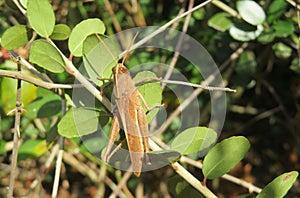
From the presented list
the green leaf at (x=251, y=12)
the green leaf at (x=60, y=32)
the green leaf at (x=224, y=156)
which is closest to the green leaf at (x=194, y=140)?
the green leaf at (x=224, y=156)

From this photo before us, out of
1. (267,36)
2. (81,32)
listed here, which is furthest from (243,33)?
(81,32)

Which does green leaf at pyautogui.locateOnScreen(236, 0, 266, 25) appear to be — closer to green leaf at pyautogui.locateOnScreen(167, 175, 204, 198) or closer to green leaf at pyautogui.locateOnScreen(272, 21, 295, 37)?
green leaf at pyautogui.locateOnScreen(272, 21, 295, 37)

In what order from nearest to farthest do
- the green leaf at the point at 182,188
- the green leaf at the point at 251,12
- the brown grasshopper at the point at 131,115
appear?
the brown grasshopper at the point at 131,115 → the green leaf at the point at 182,188 → the green leaf at the point at 251,12

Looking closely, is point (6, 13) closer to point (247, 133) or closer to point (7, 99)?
point (7, 99)

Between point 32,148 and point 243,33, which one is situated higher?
point 243,33

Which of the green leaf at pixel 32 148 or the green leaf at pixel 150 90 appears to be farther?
the green leaf at pixel 32 148

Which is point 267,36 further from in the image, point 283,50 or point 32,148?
point 32,148

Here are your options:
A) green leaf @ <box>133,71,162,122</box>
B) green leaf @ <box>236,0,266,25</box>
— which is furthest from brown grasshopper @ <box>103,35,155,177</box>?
green leaf @ <box>236,0,266,25</box>

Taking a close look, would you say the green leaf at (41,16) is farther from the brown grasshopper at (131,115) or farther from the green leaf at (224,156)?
the green leaf at (224,156)
